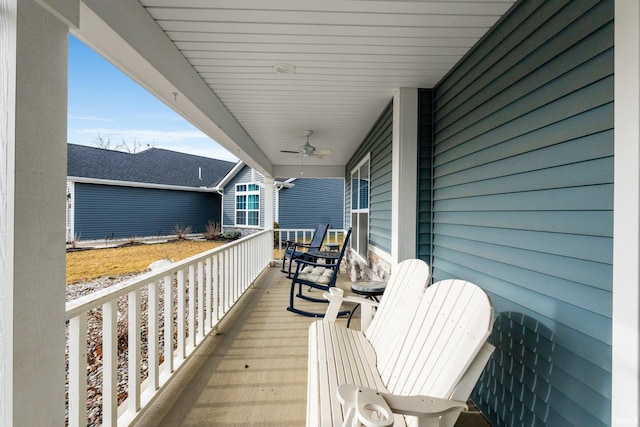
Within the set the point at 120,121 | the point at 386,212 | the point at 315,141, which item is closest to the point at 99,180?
the point at 315,141

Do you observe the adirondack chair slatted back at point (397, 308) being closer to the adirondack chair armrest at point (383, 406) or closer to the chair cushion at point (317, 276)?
the adirondack chair armrest at point (383, 406)

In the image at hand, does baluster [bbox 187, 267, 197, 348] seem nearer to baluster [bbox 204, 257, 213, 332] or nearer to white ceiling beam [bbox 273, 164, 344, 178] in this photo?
baluster [bbox 204, 257, 213, 332]

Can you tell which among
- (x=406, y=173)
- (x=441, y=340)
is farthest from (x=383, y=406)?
(x=406, y=173)

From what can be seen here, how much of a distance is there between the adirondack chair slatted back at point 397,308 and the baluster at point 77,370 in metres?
1.49

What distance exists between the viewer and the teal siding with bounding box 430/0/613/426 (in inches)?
49.0

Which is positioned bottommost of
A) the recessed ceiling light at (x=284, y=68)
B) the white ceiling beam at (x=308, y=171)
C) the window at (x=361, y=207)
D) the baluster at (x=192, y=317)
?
the baluster at (x=192, y=317)

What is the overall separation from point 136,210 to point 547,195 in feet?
42.9

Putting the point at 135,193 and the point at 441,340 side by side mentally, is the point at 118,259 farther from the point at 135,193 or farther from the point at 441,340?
the point at 441,340

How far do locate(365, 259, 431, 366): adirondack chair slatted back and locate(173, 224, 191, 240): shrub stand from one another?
37.7 feet

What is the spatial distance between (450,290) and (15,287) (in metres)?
1.79

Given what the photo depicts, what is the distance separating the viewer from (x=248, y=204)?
1268cm

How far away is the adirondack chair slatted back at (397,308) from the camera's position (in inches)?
74.7

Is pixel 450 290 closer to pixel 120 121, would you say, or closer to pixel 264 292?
pixel 264 292

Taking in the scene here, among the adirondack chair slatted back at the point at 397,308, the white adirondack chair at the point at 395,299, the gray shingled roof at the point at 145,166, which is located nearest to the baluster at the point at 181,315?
the white adirondack chair at the point at 395,299
